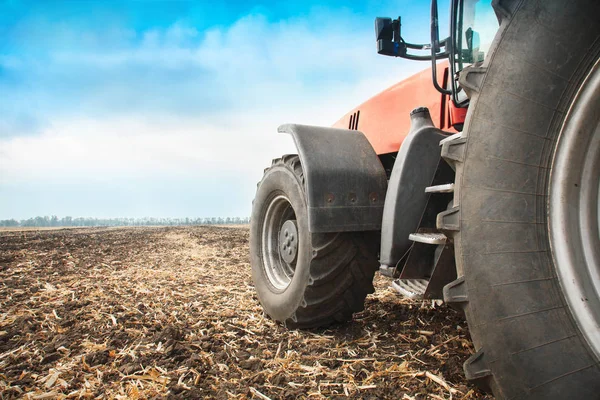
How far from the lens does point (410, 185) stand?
247cm

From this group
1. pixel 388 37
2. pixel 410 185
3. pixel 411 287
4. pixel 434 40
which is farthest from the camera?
pixel 388 37

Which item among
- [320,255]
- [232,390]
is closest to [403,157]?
[320,255]

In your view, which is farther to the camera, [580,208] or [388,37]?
[388,37]

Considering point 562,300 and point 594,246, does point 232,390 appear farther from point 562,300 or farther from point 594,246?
point 594,246

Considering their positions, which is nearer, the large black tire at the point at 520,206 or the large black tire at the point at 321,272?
the large black tire at the point at 520,206

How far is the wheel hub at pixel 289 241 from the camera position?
318 centimetres

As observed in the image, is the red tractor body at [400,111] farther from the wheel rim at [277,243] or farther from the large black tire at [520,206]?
the large black tire at [520,206]

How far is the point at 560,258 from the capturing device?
1504 mm

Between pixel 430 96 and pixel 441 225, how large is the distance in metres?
1.72

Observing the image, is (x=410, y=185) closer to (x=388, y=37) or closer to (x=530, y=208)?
(x=530, y=208)

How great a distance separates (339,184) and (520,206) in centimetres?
137

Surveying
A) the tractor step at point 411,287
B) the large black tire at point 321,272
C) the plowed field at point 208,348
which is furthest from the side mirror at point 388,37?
the plowed field at point 208,348

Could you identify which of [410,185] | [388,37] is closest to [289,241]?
[410,185]

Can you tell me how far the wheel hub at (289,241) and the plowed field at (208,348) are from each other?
562mm
